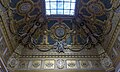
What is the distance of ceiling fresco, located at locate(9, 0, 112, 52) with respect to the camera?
33.0 ft

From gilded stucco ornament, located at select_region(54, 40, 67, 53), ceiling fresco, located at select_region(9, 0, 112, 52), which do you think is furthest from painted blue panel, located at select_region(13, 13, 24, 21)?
gilded stucco ornament, located at select_region(54, 40, 67, 53)

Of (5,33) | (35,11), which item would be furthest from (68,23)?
(5,33)

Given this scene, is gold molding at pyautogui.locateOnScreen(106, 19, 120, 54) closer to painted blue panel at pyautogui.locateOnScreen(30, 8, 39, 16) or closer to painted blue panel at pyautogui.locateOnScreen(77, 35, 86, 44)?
painted blue panel at pyautogui.locateOnScreen(77, 35, 86, 44)

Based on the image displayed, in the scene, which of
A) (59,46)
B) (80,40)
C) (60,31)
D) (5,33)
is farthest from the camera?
(60,31)

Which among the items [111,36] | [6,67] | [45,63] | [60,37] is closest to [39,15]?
[60,37]

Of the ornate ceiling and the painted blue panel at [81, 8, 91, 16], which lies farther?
the painted blue panel at [81, 8, 91, 16]

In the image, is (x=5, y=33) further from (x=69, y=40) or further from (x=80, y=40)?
(x=80, y=40)

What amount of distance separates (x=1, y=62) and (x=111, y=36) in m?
5.30

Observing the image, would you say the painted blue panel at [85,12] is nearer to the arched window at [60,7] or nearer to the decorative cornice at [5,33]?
the arched window at [60,7]

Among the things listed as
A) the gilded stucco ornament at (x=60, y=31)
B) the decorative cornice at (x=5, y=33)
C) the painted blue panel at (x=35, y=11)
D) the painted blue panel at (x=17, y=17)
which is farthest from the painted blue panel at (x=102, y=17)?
the decorative cornice at (x=5, y=33)

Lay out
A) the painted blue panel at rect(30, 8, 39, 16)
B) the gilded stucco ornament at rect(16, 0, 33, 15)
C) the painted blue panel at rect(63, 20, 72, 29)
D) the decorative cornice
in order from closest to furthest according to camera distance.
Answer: the decorative cornice
the gilded stucco ornament at rect(16, 0, 33, 15)
the painted blue panel at rect(30, 8, 39, 16)
the painted blue panel at rect(63, 20, 72, 29)

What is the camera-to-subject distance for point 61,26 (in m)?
11.2

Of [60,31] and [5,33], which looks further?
[60,31]

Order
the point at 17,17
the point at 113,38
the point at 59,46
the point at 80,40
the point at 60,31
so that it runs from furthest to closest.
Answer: the point at 60,31 < the point at 80,40 < the point at 59,46 < the point at 17,17 < the point at 113,38
